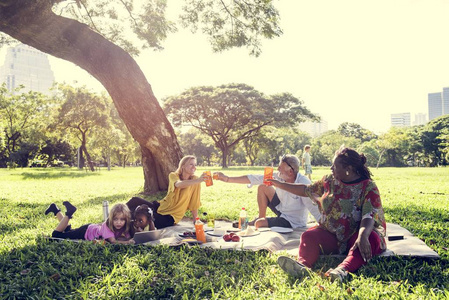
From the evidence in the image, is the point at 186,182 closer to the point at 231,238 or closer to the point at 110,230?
the point at 231,238

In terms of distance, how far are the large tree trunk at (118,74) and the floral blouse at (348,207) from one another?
17.2ft

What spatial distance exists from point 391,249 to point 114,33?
1006cm

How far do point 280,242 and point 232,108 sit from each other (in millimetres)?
29021

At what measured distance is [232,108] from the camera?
3284 cm

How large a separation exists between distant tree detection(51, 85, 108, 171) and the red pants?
26.0m

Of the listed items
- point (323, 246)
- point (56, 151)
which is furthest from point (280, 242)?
point (56, 151)

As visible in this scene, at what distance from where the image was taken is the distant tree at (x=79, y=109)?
26.3 meters

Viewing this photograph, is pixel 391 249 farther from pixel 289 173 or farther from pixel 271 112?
pixel 271 112

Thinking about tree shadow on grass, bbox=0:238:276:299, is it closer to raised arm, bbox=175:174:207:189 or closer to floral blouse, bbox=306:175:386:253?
floral blouse, bbox=306:175:386:253

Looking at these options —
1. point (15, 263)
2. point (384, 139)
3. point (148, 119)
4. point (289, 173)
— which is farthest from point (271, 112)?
point (15, 263)

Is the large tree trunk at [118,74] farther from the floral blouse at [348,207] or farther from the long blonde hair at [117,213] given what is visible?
the floral blouse at [348,207]

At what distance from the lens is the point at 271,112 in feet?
103

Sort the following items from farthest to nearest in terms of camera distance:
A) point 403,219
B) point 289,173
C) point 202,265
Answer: point 403,219 → point 289,173 → point 202,265

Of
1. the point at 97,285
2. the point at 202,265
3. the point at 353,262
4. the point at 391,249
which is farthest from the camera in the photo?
the point at 391,249
